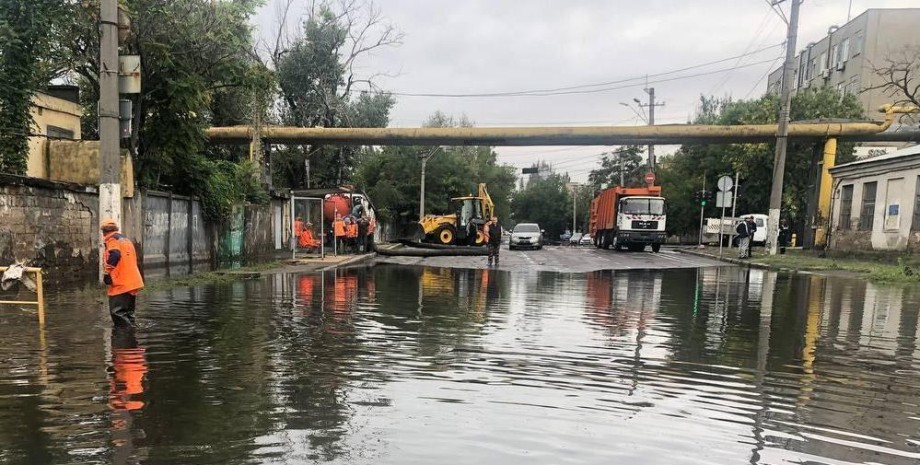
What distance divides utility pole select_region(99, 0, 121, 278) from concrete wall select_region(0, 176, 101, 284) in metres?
1.61

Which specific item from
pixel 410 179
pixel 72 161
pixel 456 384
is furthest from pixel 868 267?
pixel 410 179

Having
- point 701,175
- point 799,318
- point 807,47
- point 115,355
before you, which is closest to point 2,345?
point 115,355

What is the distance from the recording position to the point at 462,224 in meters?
31.9

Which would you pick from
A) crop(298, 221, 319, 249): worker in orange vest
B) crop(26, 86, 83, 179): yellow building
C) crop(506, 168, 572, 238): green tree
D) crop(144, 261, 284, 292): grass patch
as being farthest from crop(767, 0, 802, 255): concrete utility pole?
crop(506, 168, 572, 238): green tree

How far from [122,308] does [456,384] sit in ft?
15.9

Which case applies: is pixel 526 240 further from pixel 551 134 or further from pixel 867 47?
Result: pixel 867 47

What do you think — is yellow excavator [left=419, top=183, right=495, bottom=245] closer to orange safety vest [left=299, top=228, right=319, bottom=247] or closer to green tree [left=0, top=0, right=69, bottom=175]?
orange safety vest [left=299, top=228, right=319, bottom=247]

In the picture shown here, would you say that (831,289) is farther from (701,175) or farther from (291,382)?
(701,175)

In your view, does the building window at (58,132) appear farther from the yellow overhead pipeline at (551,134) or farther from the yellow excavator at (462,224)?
the yellow excavator at (462,224)

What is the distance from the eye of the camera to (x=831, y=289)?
13898 mm

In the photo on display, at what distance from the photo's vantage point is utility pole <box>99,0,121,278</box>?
1026 cm

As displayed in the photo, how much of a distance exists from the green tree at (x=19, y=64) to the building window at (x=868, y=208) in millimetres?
27136

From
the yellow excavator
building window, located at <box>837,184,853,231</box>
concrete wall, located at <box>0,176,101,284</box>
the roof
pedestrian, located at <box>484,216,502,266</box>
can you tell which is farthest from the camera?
the yellow excavator

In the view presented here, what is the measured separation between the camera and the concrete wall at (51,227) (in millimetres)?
10398
